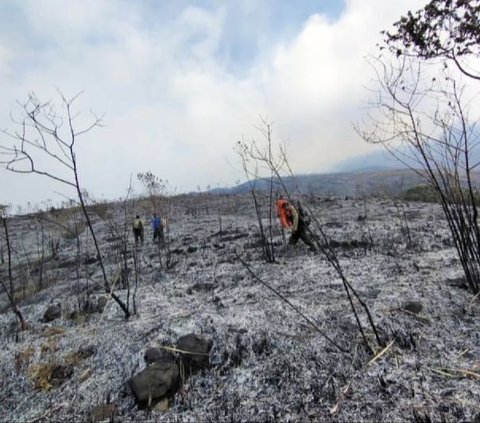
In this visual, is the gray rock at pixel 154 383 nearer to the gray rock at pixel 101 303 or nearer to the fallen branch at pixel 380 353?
the fallen branch at pixel 380 353

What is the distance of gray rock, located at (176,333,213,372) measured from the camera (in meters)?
3.00

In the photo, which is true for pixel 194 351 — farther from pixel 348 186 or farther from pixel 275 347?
pixel 348 186

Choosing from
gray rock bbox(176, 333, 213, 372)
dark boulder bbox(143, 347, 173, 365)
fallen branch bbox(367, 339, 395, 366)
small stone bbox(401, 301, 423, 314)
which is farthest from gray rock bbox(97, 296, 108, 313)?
small stone bbox(401, 301, 423, 314)

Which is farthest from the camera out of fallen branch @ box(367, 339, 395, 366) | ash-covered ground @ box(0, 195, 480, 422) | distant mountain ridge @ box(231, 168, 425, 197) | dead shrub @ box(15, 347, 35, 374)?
distant mountain ridge @ box(231, 168, 425, 197)

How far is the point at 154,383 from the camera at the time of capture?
2.70 m

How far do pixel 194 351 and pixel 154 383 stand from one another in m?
0.47

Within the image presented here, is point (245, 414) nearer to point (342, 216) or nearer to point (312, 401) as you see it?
point (312, 401)

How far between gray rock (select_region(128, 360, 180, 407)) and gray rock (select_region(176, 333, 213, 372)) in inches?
7.2

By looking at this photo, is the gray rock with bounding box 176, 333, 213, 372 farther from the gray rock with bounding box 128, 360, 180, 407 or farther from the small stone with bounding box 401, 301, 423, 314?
the small stone with bounding box 401, 301, 423, 314

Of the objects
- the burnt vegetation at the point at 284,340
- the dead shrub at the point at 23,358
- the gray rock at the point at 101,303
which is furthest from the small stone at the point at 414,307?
the dead shrub at the point at 23,358

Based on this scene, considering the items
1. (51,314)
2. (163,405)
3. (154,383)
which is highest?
(51,314)

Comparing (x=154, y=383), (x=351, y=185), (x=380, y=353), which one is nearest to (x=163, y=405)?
(x=154, y=383)

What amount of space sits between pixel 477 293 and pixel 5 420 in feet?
15.3

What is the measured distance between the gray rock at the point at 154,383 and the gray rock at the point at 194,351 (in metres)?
0.18
